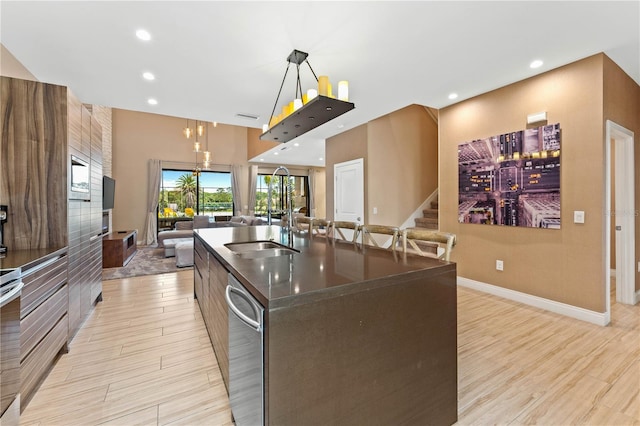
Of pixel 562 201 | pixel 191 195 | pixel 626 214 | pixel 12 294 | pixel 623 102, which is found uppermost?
pixel 623 102

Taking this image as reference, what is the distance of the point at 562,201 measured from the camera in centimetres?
296

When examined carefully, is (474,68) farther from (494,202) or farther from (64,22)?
(64,22)

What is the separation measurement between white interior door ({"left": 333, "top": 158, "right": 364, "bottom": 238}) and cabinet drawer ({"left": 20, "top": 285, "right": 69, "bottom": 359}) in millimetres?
4245

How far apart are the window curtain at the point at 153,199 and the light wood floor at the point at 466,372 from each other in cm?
587

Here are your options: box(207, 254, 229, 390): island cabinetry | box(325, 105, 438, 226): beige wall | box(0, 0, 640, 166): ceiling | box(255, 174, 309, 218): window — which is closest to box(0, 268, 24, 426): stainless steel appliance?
box(207, 254, 229, 390): island cabinetry

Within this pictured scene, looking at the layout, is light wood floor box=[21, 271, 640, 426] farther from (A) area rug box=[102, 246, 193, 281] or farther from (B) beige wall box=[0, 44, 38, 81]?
(B) beige wall box=[0, 44, 38, 81]

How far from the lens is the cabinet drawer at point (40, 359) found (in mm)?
1655

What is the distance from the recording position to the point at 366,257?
5.54 feet

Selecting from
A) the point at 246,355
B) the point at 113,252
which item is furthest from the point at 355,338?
the point at 113,252

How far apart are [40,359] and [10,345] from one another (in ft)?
1.48

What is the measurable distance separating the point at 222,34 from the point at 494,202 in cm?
348

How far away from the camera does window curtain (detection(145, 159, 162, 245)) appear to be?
8.36 m

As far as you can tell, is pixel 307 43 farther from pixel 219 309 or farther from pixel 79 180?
pixel 79 180

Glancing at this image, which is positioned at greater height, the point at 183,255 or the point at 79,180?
the point at 79,180
